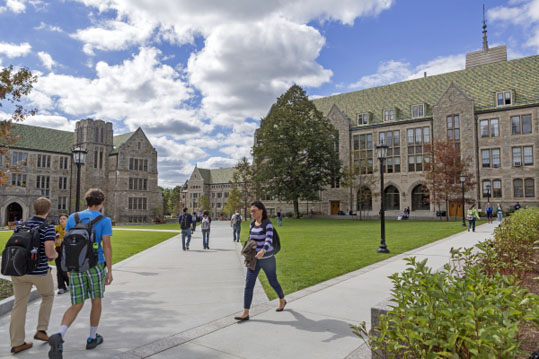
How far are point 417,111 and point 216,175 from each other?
242 ft

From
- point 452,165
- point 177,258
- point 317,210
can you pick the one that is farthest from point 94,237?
point 317,210

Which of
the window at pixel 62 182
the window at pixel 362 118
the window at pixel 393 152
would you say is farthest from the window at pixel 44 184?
the window at pixel 393 152

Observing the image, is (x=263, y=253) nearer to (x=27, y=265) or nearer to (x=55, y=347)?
(x=55, y=347)

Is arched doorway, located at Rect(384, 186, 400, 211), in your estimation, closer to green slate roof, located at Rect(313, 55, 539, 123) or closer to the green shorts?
green slate roof, located at Rect(313, 55, 539, 123)

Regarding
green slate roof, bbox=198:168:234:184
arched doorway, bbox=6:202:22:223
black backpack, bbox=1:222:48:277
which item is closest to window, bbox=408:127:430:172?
black backpack, bbox=1:222:48:277

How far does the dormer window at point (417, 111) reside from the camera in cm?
4934

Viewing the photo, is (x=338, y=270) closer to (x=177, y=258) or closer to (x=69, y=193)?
(x=177, y=258)

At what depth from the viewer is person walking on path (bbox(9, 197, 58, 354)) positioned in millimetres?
4711

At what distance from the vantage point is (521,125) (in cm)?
4100

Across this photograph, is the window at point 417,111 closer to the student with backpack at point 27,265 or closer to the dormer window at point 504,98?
the dormer window at point 504,98

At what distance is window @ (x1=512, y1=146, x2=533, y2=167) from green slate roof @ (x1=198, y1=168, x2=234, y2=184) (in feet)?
258

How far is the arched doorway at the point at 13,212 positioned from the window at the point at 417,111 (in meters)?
57.2

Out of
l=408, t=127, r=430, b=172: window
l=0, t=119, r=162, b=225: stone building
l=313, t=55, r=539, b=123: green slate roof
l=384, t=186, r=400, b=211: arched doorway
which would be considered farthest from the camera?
l=0, t=119, r=162, b=225: stone building

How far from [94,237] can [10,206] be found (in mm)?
56621
